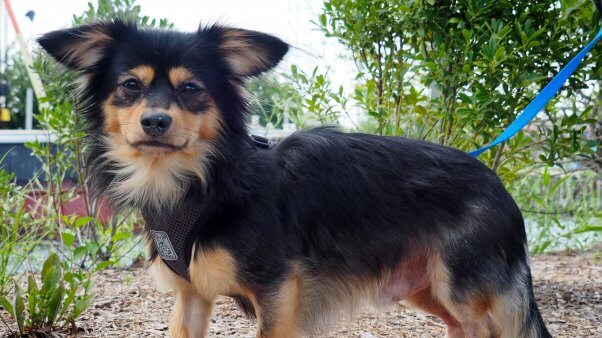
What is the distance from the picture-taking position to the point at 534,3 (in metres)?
3.87

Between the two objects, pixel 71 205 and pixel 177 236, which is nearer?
pixel 177 236

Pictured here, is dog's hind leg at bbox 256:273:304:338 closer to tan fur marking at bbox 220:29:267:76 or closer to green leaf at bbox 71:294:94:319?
tan fur marking at bbox 220:29:267:76

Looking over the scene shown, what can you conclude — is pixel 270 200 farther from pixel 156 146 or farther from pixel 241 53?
pixel 241 53

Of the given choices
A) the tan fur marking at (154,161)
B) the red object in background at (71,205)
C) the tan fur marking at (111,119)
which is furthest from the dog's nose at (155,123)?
the red object in background at (71,205)

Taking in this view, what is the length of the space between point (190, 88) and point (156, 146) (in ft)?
0.95

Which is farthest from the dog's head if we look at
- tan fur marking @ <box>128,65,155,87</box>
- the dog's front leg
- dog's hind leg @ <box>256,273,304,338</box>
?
dog's hind leg @ <box>256,273,304,338</box>

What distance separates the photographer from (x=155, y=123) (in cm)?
247

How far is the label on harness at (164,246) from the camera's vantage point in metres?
2.64

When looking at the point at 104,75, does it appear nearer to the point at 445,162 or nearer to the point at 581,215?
the point at 445,162

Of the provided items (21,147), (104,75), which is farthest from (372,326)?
(21,147)

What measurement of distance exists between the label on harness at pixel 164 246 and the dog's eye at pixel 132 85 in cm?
58

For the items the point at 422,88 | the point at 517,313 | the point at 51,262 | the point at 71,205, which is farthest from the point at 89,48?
the point at 71,205

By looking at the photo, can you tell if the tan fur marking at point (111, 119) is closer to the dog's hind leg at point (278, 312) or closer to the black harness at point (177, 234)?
the black harness at point (177, 234)

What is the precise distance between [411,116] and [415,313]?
4.52 feet
